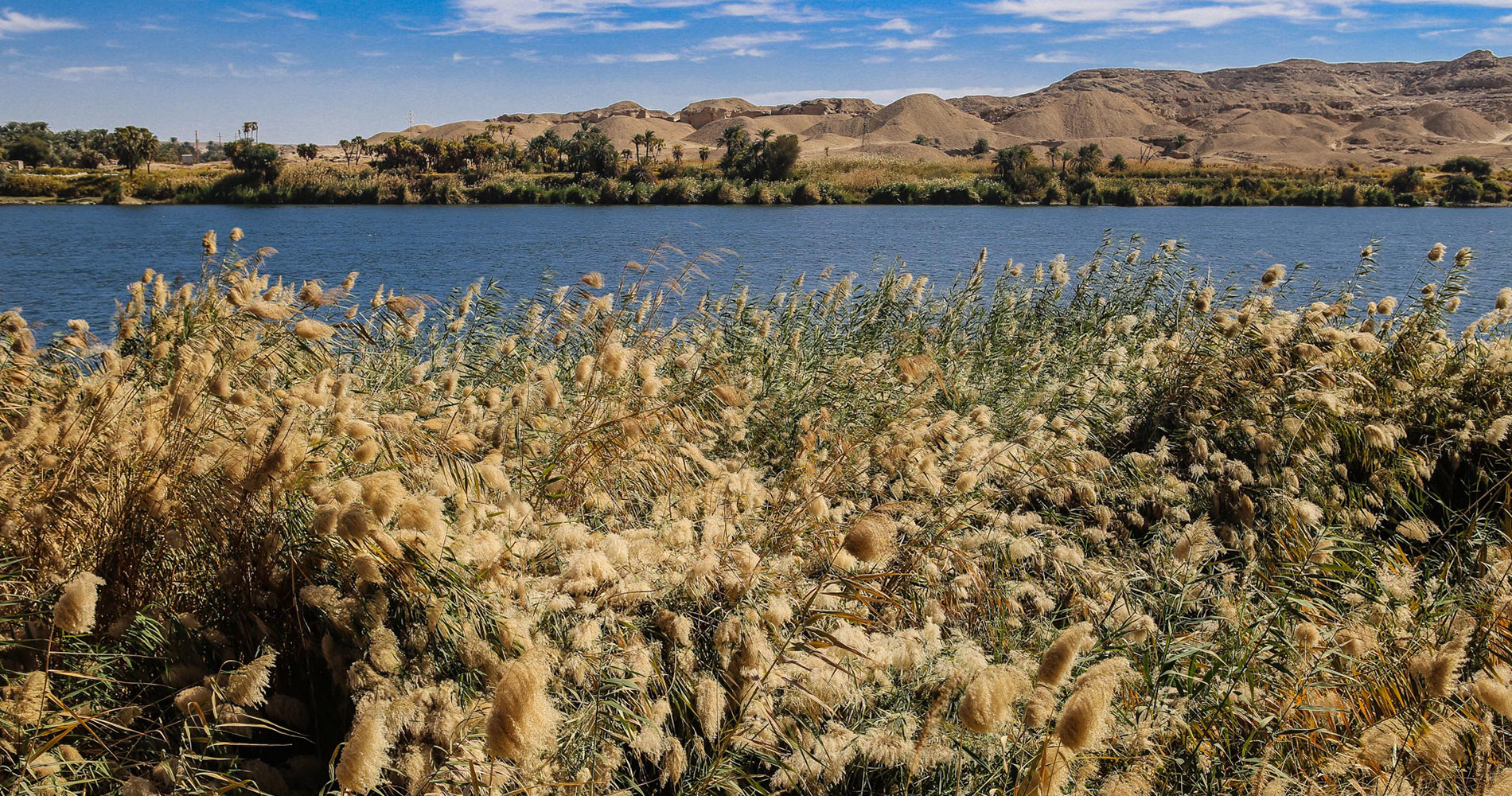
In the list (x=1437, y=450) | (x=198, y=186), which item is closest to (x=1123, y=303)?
(x=1437, y=450)

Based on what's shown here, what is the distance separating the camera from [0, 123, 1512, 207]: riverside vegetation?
66.9 metres

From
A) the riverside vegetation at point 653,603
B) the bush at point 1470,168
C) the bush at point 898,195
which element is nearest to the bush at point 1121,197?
the bush at point 898,195

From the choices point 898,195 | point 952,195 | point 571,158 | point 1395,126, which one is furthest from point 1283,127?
point 571,158

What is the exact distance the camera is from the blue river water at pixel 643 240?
2114 centimetres

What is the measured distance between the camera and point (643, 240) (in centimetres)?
3359

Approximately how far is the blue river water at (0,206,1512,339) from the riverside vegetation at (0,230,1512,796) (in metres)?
4.24

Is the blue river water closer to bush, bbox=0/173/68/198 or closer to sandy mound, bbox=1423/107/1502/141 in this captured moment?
bush, bbox=0/173/68/198

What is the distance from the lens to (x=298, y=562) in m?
3.01

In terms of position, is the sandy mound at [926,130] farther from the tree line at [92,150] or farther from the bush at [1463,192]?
the tree line at [92,150]

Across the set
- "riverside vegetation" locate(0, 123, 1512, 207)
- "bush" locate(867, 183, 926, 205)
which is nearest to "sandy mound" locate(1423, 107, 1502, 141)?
"riverside vegetation" locate(0, 123, 1512, 207)

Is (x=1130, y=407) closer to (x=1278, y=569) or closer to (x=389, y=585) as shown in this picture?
(x=1278, y=569)

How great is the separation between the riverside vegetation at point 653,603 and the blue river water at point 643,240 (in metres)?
4.24

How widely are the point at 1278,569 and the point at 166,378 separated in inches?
225

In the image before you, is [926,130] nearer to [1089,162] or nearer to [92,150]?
[1089,162]
